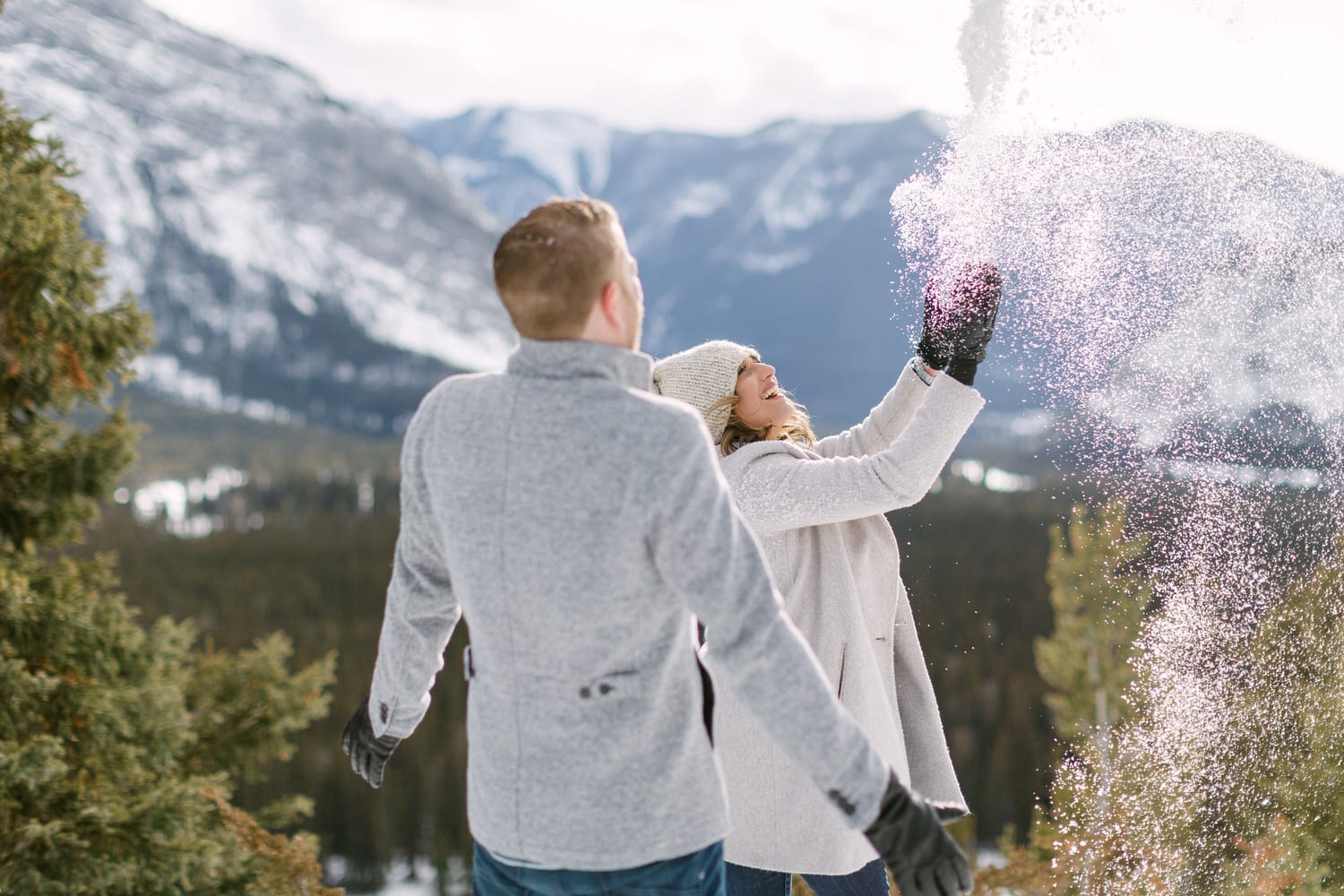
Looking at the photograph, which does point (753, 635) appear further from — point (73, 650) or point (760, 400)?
point (73, 650)

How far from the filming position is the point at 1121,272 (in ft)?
8.75

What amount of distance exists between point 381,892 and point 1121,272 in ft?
186

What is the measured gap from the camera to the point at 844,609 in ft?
7.45

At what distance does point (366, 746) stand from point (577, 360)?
96 cm

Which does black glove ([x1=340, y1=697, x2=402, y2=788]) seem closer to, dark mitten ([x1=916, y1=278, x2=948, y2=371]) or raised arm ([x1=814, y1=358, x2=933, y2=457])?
raised arm ([x1=814, y1=358, x2=933, y2=457])

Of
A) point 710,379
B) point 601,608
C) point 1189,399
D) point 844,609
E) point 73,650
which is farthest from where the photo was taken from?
point 73,650

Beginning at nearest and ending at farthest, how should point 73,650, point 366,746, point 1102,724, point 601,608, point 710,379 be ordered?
point 601,608 < point 366,746 < point 710,379 < point 1102,724 < point 73,650

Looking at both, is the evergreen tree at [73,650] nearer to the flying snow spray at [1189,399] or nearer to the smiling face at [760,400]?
the smiling face at [760,400]

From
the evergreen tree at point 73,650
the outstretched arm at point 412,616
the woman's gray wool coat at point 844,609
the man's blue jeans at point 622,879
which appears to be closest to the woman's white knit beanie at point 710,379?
the woman's gray wool coat at point 844,609

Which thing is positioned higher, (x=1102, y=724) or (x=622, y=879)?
(x=622, y=879)

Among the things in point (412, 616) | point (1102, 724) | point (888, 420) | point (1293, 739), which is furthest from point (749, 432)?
point (1293, 739)

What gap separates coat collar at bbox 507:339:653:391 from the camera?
1.49m

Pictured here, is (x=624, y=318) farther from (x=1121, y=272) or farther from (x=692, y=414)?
(x=1121, y=272)

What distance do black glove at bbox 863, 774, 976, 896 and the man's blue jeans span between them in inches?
10.2
